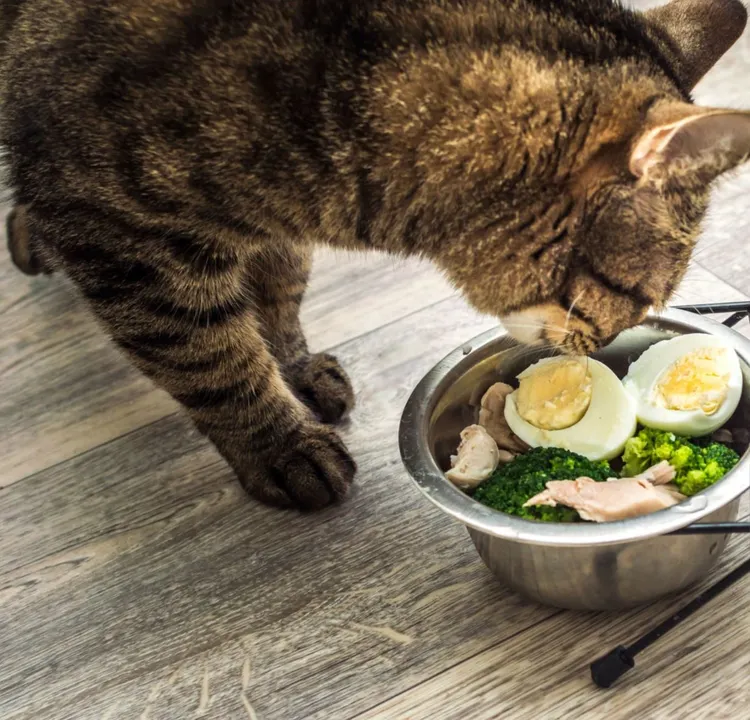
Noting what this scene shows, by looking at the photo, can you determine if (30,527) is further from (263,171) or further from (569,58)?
(569,58)

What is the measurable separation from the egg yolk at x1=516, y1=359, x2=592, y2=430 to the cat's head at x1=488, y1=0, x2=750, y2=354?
79 mm

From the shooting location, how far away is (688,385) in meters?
1.27

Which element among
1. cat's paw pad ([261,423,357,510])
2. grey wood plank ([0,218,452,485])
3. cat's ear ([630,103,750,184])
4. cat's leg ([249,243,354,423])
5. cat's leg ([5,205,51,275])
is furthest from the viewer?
cat's leg ([5,205,51,275])

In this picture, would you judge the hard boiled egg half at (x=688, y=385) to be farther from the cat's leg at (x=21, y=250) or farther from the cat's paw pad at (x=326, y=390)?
the cat's leg at (x=21, y=250)

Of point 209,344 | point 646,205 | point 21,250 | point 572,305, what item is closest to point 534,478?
point 572,305

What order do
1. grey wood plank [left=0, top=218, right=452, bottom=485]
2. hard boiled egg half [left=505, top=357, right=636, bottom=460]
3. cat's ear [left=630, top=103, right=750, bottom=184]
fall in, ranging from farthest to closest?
grey wood plank [left=0, top=218, right=452, bottom=485] → hard boiled egg half [left=505, top=357, right=636, bottom=460] → cat's ear [left=630, top=103, right=750, bottom=184]

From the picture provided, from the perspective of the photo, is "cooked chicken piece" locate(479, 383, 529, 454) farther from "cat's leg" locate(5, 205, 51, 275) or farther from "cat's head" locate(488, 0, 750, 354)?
"cat's leg" locate(5, 205, 51, 275)

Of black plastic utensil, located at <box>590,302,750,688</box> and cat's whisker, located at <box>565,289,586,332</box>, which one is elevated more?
cat's whisker, located at <box>565,289,586,332</box>

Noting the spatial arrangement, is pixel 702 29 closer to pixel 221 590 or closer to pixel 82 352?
pixel 221 590

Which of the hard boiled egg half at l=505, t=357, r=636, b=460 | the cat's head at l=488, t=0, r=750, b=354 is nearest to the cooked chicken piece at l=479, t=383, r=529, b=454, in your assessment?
the hard boiled egg half at l=505, t=357, r=636, b=460

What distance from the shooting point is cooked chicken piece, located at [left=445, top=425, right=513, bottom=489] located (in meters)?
1.25

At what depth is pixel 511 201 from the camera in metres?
1.09

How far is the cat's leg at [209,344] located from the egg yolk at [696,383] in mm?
490

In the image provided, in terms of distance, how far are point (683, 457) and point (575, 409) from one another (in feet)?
0.52
